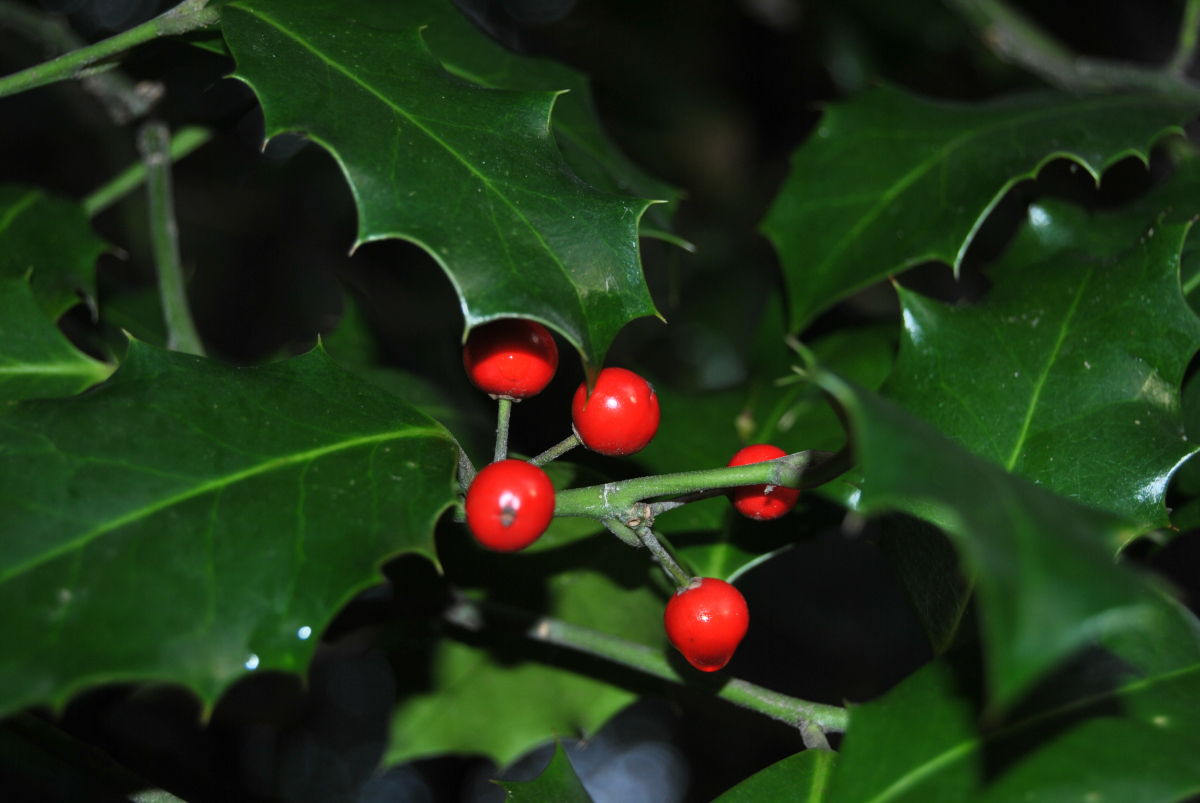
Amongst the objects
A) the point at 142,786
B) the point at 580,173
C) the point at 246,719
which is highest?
the point at 580,173

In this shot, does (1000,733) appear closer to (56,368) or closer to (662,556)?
(662,556)

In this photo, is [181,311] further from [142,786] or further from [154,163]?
[142,786]

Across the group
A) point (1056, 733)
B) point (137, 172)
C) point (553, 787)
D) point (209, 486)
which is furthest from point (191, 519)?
point (137, 172)

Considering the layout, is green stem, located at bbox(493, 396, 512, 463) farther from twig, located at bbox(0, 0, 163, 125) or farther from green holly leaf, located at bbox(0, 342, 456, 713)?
twig, located at bbox(0, 0, 163, 125)

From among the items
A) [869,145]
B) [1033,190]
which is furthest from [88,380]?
[1033,190]

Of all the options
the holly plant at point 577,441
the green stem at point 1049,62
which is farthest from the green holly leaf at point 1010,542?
the green stem at point 1049,62
